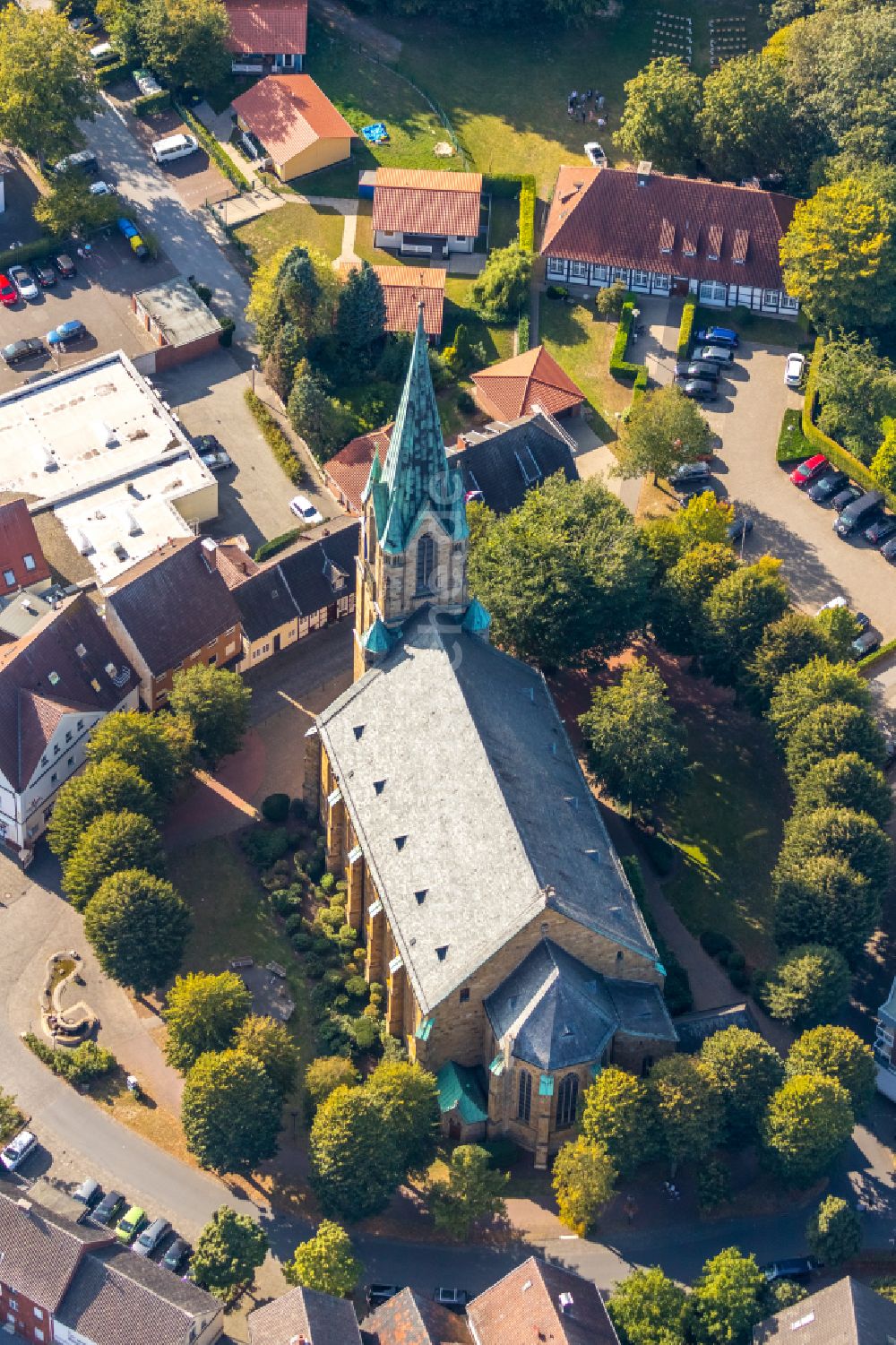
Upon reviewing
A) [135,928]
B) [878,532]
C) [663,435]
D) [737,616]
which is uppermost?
[663,435]

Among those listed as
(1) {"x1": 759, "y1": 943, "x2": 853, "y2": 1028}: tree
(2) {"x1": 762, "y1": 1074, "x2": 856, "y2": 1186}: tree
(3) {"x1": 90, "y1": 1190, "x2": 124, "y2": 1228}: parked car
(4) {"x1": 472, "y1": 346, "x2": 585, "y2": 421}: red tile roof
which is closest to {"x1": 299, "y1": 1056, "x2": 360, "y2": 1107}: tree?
(3) {"x1": 90, "y1": 1190, "x2": 124, "y2": 1228}: parked car

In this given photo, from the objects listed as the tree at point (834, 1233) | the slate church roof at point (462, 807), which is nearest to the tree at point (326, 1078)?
the slate church roof at point (462, 807)

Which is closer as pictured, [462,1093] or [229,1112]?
[229,1112]

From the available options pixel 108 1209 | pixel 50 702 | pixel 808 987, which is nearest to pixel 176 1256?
pixel 108 1209

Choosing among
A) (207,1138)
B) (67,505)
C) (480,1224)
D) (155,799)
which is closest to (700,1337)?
(480,1224)

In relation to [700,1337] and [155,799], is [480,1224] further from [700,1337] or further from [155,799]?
[155,799]

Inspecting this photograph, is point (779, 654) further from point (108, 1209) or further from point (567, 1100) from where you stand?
point (108, 1209)
